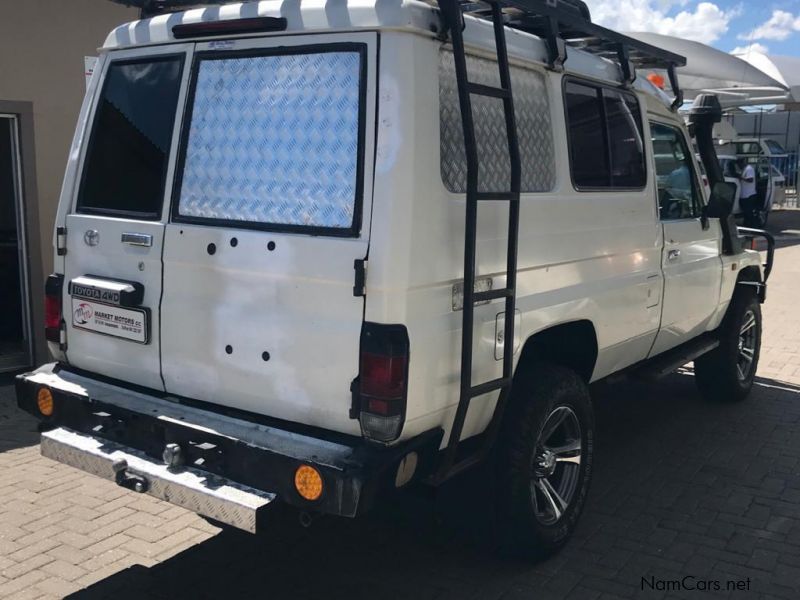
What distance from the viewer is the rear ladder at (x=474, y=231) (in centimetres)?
304

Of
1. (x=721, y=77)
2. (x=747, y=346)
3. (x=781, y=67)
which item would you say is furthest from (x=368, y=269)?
(x=781, y=67)

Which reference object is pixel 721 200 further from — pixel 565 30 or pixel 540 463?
pixel 540 463

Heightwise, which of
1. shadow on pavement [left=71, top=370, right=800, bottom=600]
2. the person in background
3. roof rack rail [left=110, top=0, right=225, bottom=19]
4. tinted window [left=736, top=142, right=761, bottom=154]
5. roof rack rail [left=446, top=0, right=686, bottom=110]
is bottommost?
shadow on pavement [left=71, top=370, right=800, bottom=600]

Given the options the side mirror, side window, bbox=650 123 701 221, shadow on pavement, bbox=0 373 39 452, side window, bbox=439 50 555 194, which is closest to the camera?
side window, bbox=439 50 555 194

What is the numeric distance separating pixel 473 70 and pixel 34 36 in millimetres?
4572

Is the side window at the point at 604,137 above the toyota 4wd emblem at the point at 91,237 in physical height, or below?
above

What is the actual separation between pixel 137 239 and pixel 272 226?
2.31 ft

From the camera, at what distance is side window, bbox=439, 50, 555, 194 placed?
319cm

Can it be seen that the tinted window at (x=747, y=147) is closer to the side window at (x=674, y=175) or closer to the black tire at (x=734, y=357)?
the black tire at (x=734, y=357)

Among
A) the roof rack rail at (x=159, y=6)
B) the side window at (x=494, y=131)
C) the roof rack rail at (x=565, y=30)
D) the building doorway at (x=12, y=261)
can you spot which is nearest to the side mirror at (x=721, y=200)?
the roof rack rail at (x=565, y=30)

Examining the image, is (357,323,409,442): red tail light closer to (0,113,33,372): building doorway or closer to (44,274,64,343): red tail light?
(44,274,64,343): red tail light

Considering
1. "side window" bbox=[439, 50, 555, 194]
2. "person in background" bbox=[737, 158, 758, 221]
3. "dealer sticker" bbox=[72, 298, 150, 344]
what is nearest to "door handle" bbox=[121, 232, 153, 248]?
"dealer sticker" bbox=[72, 298, 150, 344]

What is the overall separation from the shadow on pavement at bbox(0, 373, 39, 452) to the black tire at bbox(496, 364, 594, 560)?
3116 mm

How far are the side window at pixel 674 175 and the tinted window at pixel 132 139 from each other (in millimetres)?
2807
